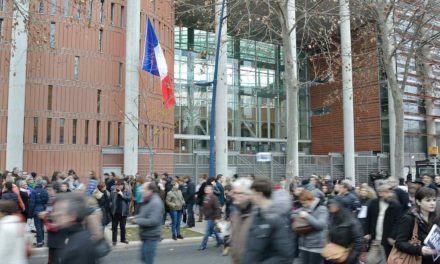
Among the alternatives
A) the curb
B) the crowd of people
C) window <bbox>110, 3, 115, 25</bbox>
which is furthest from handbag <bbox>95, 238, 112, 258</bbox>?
window <bbox>110, 3, 115, 25</bbox>

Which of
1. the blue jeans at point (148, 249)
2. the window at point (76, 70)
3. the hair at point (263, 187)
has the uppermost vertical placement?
the window at point (76, 70)

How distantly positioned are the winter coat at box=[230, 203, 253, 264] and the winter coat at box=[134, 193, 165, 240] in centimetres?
218

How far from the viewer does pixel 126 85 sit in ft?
99.6

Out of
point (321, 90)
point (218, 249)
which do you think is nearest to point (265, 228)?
point (218, 249)

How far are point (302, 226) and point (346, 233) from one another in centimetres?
75

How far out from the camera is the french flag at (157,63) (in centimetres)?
2183

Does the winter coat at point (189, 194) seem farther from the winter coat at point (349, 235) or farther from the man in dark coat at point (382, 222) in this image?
the winter coat at point (349, 235)

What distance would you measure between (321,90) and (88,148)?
29148 mm

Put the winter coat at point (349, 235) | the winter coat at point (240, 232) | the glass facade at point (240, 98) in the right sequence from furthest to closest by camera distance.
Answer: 1. the glass facade at point (240, 98)
2. the winter coat at point (349, 235)
3. the winter coat at point (240, 232)

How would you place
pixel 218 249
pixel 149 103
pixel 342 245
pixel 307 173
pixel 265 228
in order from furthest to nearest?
pixel 307 173
pixel 149 103
pixel 218 249
pixel 342 245
pixel 265 228

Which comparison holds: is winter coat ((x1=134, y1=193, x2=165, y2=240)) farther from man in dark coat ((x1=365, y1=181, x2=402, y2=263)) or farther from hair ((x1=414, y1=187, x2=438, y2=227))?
hair ((x1=414, y1=187, x2=438, y2=227))

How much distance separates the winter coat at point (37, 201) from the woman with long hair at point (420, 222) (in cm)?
992

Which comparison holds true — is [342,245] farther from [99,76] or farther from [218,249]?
[99,76]

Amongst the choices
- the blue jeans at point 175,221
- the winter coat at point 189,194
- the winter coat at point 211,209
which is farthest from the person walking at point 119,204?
the winter coat at point 189,194
